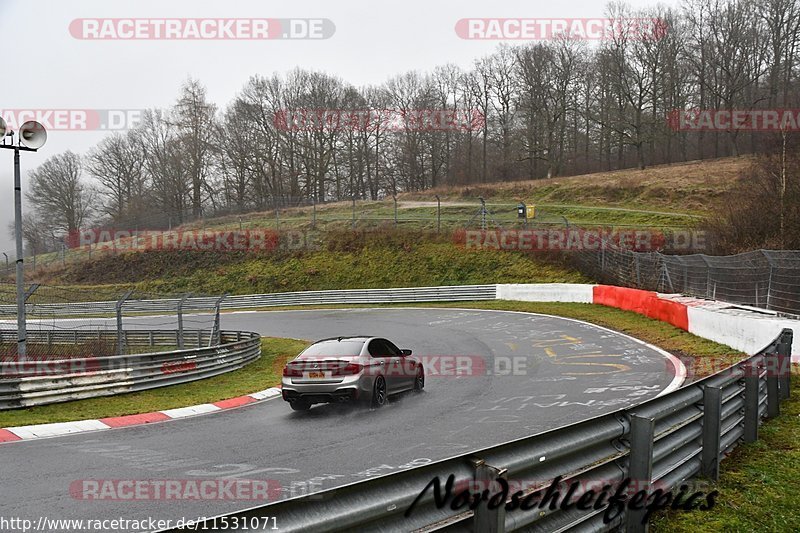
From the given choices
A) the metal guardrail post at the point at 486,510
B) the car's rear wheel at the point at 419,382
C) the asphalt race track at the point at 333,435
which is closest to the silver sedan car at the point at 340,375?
the asphalt race track at the point at 333,435

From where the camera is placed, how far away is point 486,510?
10.4 feet

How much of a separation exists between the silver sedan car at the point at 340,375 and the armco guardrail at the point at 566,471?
6.10 metres

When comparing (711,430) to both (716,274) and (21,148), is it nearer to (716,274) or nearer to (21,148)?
(21,148)

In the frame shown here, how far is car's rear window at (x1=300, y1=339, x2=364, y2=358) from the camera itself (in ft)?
37.9

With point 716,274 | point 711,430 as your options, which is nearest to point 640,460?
point 711,430

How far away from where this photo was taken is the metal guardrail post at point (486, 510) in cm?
314

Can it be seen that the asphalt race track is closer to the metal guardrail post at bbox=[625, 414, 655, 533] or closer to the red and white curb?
the red and white curb

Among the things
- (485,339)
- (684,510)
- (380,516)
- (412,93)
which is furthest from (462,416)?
(412,93)

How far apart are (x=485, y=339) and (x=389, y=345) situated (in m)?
8.50

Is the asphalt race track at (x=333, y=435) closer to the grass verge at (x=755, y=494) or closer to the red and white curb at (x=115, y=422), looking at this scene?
the red and white curb at (x=115, y=422)

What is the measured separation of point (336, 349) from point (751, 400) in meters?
6.92

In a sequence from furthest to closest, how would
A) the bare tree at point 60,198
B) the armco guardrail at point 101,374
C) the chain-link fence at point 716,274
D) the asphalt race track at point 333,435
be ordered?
the bare tree at point 60,198, the chain-link fence at point 716,274, the armco guardrail at point 101,374, the asphalt race track at point 333,435

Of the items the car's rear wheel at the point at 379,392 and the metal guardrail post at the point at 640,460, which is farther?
the car's rear wheel at the point at 379,392

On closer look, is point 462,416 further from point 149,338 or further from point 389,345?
point 149,338
